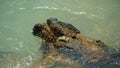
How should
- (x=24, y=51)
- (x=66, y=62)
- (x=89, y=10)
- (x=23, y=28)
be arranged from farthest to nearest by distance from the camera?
(x=89, y=10), (x=23, y=28), (x=24, y=51), (x=66, y=62)

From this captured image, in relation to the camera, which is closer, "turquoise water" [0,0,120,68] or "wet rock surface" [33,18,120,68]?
"wet rock surface" [33,18,120,68]

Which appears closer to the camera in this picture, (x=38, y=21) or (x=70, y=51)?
(x=70, y=51)

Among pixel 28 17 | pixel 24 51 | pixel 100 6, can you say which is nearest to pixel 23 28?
pixel 28 17

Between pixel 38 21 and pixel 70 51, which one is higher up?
pixel 70 51

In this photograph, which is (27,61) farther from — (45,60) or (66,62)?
(66,62)

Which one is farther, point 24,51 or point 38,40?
point 38,40

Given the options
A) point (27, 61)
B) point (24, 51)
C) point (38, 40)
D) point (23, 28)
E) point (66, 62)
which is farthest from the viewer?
point (23, 28)

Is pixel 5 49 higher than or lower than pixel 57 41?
lower
